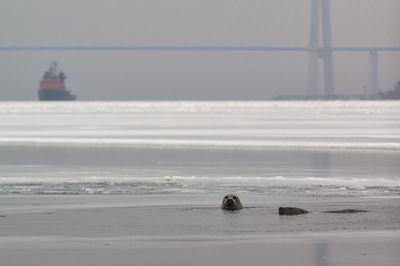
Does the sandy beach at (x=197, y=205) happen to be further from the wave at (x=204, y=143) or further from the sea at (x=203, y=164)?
the wave at (x=204, y=143)

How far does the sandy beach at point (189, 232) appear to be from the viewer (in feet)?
20.4

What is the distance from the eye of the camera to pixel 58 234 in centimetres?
722

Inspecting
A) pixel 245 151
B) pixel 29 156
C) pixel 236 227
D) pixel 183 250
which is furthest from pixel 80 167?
pixel 183 250

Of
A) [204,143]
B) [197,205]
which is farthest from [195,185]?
[204,143]

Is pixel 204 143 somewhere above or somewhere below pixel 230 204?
above

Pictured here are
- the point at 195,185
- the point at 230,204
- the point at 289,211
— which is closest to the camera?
the point at 289,211

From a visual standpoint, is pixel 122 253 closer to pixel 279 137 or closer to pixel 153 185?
pixel 153 185

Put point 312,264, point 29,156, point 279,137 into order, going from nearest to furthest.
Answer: point 312,264 → point 29,156 → point 279,137

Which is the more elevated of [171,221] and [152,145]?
[152,145]

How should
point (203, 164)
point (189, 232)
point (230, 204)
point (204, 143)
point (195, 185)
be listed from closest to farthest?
point (189, 232) → point (230, 204) → point (195, 185) → point (203, 164) → point (204, 143)

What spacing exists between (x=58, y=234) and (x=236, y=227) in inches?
51.7

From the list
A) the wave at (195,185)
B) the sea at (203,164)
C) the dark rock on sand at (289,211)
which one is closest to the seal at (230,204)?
the dark rock on sand at (289,211)

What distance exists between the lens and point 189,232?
735 centimetres

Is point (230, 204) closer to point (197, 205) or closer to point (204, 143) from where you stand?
point (197, 205)
